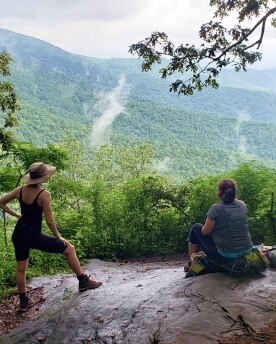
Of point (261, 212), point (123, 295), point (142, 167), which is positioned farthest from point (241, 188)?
point (142, 167)

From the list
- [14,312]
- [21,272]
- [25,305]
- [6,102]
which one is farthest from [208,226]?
[6,102]

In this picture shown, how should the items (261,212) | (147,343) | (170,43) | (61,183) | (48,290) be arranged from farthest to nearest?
(61,183), (261,212), (170,43), (48,290), (147,343)

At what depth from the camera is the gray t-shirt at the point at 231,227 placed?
494 cm

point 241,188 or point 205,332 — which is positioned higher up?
point 241,188

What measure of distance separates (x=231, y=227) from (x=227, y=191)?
1.60 ft

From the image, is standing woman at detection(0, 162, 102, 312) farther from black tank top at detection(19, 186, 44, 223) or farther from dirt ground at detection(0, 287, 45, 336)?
dirt ground at detection(0, 287, 45, 336)

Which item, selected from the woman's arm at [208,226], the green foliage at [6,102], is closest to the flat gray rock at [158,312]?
the woman's arm at [208,226]

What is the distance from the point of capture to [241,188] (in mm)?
8930

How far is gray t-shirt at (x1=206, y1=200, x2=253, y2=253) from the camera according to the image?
4.94m

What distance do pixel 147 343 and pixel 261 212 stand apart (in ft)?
16.2

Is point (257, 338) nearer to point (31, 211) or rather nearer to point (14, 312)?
point (31, 211)

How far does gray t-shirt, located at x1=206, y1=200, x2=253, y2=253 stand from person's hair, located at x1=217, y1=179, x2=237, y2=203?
79 millimetres

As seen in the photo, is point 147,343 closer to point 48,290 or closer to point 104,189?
point 48,290

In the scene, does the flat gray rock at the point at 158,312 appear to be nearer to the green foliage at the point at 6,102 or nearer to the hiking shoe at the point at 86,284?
the hiking shoe at the point at 86,284
